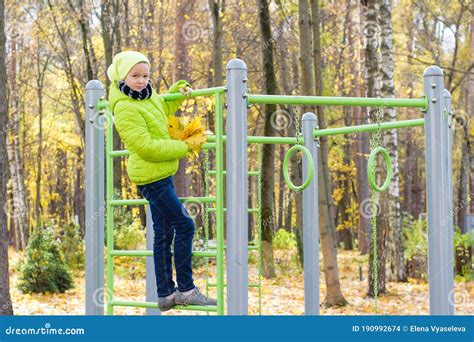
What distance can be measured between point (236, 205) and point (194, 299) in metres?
0.74

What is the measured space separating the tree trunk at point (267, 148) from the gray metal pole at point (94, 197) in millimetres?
6291

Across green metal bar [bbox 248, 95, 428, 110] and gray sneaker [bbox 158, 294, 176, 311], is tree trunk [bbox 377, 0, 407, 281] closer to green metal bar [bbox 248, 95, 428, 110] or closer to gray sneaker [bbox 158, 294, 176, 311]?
green metal bar [bbox 248, 95, 428, 110]

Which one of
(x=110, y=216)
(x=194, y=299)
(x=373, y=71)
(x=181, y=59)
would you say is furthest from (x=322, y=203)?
(x=181, y=59)

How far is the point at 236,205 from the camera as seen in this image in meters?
4.91

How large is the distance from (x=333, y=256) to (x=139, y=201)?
536 cm

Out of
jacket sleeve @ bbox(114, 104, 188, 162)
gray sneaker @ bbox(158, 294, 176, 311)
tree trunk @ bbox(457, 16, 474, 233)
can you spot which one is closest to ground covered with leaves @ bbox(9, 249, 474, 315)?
tree trunk @ bbox(457, 16, 474, 233)

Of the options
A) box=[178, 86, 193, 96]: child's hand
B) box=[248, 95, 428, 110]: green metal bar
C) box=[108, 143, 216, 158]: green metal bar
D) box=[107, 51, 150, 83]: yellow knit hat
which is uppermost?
box=[107, 51, 150, 83]: yellow knit hat

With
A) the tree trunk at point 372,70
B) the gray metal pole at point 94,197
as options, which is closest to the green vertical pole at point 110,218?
the gray metal pole at point 94,197

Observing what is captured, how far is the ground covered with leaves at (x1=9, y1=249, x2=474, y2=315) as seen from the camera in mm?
10617

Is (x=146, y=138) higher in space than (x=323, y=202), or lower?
higher

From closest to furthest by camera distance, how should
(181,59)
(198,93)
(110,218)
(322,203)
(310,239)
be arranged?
(198,93)
(110,218)
(310,239)
(322,203)
(181,59)

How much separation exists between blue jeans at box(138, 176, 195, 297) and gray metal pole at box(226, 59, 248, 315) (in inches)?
15.3

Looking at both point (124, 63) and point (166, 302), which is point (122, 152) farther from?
point (166, 302)

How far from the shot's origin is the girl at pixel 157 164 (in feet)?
17.0
